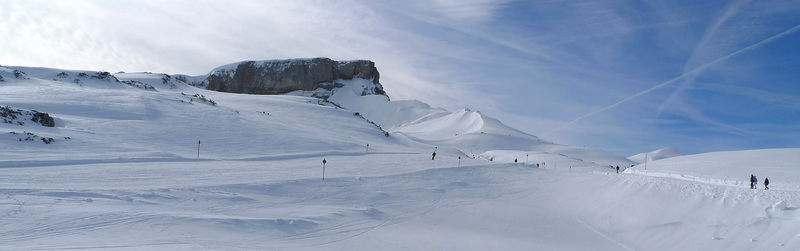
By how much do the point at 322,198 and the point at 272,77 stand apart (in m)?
101

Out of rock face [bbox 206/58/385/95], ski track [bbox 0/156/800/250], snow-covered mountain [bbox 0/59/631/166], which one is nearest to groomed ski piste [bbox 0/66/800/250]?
ski track [bbox 0/156/800/250]

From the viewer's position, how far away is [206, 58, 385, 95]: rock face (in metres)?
108

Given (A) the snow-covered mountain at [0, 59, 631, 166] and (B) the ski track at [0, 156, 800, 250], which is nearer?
(B) the ski track at [0, 156, 800, 250]

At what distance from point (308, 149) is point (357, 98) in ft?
269

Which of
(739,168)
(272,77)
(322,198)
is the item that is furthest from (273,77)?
(739,168)

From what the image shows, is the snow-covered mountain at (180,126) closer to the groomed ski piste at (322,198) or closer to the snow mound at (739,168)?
the groomed ski piste at (322,198)

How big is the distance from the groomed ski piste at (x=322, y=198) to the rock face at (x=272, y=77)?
79261 mm

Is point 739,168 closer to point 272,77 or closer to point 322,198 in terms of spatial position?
point 322,198

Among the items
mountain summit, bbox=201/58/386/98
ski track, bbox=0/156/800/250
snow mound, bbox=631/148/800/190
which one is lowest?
ski track, bbox=0/156/800/250

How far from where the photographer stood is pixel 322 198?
13883 millimetres

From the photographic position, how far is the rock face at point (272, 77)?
354 feet

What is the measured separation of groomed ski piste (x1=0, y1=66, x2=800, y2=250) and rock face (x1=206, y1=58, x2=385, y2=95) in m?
79.3

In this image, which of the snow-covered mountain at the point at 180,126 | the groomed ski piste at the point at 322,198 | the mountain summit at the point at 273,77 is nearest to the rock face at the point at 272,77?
the mountain summit at the point at 273,77

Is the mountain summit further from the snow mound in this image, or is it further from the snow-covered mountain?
the snow mound
